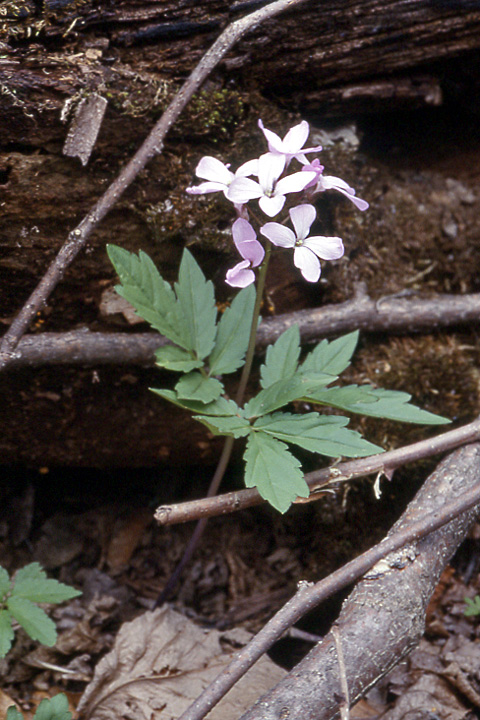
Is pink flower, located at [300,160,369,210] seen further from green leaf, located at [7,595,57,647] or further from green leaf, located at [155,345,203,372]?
green leaf, located at [7,595,57,647]

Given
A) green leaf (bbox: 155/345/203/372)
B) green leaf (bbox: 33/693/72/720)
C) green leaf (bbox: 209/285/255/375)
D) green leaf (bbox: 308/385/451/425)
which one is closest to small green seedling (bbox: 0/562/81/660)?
green leaf (bbox: 33/693/72/720)

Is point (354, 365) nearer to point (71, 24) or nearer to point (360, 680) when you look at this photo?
point (360, 680)

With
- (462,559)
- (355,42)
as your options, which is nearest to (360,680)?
(462,559)

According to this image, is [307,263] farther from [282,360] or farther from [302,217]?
[282,360]

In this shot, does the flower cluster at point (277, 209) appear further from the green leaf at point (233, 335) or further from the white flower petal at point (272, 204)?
the green leaf at point (233, 335)

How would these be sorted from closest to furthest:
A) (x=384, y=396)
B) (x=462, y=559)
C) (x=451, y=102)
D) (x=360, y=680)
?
(x=360, y=680) < (x=384, y=396) < (x=462, y=559) < (x=451, y=102)

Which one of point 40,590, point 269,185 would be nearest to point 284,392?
point 269,185

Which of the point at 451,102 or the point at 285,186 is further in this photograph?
the point at 451,102
